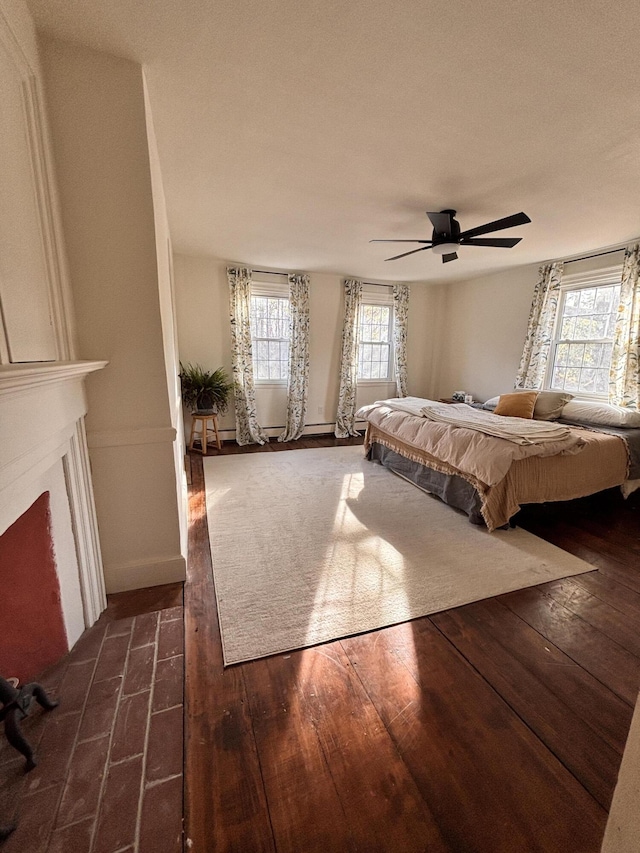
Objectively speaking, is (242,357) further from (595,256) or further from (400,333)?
(595,256)

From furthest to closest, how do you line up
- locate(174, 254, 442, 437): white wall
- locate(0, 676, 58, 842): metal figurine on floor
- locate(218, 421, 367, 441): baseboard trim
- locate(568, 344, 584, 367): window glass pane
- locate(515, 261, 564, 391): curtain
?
locate(218, 421, 367, 441): baseboard trim, locate(174, 254, 442, 437): white wall, locate(515, 261, 564, 391): curtain, locate(568, 344, 584, 367): window glass pane, locate(0, 676, 58, 842): metal figurine on floor

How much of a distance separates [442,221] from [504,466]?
1920 millimetres

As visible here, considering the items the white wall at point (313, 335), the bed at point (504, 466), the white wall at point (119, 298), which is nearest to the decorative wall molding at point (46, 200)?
the white wall at point (119, 298)

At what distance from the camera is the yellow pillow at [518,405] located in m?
3.65

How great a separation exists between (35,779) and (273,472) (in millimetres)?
2874

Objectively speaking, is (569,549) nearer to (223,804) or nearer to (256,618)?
(256,618)

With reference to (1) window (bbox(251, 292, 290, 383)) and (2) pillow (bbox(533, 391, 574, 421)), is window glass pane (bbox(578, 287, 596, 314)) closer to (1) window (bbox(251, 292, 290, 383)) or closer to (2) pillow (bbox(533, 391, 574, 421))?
(2) pillow (bbox(533, 391, 574, 421))

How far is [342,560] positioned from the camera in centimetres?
222

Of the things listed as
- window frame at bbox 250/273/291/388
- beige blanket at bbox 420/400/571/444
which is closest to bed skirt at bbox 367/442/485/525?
beige blanket at bbox 420/400/571/444

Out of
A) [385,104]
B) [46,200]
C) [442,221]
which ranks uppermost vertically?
[385,104]

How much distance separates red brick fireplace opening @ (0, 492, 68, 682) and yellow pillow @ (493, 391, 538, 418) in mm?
3878

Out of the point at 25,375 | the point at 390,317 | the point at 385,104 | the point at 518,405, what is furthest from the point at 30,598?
the point at 390,317

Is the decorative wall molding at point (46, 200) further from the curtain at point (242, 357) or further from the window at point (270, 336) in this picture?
the window at point (270, 336)

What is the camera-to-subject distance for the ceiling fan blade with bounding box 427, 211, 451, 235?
2.62 m
